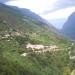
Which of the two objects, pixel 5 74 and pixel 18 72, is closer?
pixel 5 74

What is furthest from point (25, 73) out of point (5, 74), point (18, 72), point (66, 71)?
point (66, 71)

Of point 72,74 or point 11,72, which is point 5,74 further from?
point 72,74

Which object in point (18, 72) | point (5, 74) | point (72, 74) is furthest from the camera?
point (18, 72)

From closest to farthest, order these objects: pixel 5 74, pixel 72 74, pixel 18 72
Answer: pixel 72 74 → pixel 5 74 → pixel 18 72

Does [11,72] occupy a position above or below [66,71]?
below

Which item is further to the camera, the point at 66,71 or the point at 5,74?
the point at 5,74

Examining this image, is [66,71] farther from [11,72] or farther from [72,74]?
[11,72]

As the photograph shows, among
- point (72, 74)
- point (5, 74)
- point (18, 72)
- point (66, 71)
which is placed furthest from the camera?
point (18, 72)

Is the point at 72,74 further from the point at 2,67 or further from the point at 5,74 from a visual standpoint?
the point at 2,67

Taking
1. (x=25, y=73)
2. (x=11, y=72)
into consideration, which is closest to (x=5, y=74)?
(x=11, y=72)

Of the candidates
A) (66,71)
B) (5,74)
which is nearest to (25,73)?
(5,74)
